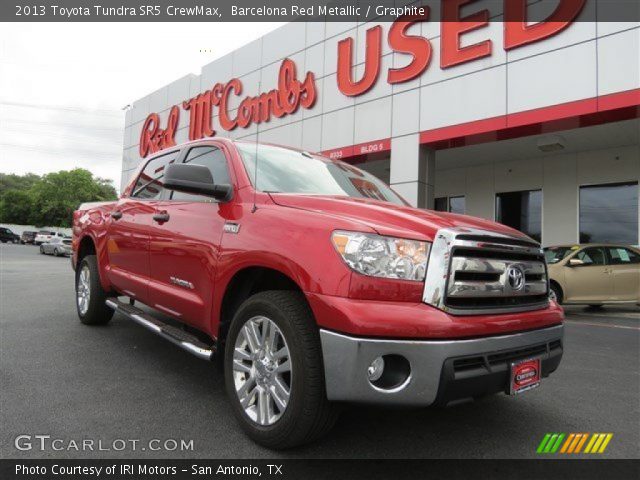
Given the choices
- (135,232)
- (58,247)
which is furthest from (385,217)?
(58,247)

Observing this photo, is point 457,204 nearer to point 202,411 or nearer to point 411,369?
point 202,411

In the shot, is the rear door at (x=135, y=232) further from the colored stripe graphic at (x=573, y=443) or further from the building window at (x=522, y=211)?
the building window at (x=522, y=211)

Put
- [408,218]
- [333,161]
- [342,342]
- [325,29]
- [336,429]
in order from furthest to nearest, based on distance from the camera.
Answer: [325,29], [333,161], [336,429], [408,218], [342,342]

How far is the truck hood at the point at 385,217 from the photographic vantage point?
224 cm

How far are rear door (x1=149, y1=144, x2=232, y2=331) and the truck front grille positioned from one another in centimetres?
145

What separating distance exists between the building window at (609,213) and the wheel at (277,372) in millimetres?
12989

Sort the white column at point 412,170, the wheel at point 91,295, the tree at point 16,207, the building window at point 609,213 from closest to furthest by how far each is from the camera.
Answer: the wheel at point 91,295 < the white column at point 412,170 < the building window at point 609,213 < the tree at point 16,207

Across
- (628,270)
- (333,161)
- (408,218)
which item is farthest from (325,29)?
(408,218)

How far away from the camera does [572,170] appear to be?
43.3ft

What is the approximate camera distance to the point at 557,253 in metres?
9.28

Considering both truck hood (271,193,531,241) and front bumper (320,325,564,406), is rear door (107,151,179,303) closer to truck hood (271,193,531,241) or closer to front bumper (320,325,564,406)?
truck hood (271,193,531,241)

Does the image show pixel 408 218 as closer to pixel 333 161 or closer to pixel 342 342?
pixel 342 342

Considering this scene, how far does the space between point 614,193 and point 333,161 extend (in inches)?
468

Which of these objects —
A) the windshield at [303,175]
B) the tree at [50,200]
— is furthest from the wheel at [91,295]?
the tree at [50,200]
